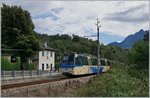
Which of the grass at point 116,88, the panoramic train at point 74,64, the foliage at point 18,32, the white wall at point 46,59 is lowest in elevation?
the grass at point 116,88

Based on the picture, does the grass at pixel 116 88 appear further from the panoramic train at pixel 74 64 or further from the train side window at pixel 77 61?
the train side window at pixel 77 61

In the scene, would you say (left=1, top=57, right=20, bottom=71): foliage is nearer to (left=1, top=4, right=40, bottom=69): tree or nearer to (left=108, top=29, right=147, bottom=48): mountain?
(left=1, top=4, right=40, bottom=69): tree

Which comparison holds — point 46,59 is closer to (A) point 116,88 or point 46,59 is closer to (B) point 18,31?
(B) point 18,31

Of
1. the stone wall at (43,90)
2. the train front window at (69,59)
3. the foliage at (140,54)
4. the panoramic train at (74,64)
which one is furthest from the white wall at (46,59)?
the stone wall at (43,90)

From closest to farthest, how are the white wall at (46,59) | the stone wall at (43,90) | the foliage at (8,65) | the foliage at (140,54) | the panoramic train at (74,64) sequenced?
the stone wall at (43,90), the panoramic train at (74,64), the foliage at (140,54), the foliage at (8,65), the white wall at (46,59)

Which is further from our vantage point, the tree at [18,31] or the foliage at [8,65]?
the tree at [18,31]

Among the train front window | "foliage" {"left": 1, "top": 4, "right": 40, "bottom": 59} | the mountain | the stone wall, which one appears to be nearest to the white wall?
"foliage" {"left": 1, "top": 4, "right": 40, "bottom": 59}

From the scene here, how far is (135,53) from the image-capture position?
42719 millimetres

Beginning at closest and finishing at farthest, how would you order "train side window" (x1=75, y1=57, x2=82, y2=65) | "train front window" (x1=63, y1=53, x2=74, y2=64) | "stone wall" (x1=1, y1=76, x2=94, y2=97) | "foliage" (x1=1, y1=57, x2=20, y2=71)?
"stone wall" (x1=1, y1=76, x2=94, y2=97), "train side window" (x1=75, y1=57, x2=82, y2=65), "train front window" (x1=63, y1=53, x2=74, y2=64), "foliage" (x1=1, y1=57, x2=20, y2=71)

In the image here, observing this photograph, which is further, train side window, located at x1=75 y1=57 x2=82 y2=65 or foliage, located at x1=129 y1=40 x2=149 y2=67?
foliage, located at x1=129 y1=40 x2=149 y2=67

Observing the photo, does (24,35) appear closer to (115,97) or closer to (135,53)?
(135,53)

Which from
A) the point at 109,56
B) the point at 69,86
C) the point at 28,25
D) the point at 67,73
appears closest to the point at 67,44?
the point at 109,56

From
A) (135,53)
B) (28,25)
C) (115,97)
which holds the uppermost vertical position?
(28,25)

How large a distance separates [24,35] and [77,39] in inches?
508
